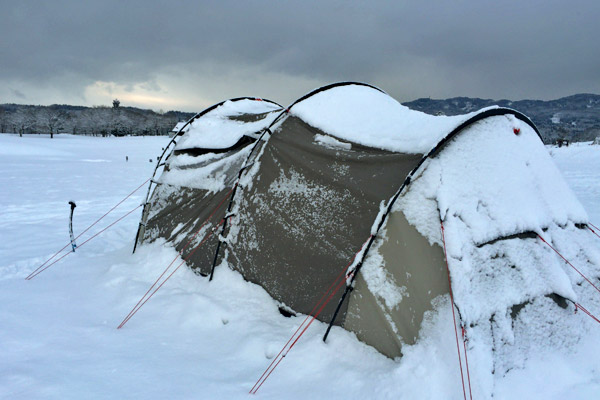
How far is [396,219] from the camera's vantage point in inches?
136

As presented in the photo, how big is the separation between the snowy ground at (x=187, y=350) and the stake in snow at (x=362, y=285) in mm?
19

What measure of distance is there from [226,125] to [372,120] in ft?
9.05

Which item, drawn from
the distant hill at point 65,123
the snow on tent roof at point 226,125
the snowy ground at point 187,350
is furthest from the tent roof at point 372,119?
the distant hill at point 65,123

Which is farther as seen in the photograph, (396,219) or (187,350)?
(187,350)

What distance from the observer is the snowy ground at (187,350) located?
117 inches

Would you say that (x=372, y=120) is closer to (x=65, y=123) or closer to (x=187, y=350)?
(x=187, y=350)

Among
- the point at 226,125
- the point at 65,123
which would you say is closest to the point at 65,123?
the point at 65,123

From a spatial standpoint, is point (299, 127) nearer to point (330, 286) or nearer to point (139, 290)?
point (330, 286)

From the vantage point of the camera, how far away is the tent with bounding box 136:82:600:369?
3199 millimetres

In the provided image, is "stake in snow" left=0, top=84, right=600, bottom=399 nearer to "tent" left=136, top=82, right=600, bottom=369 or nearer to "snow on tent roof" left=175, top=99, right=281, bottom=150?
"tent" left=136, top=82, right=600, bottom=369

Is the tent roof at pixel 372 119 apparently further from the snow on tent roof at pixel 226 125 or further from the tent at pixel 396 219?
the snow on tent roof at pixel 226 125

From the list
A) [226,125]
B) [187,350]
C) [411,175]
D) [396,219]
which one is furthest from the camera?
[226,125]

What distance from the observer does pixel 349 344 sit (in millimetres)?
3512

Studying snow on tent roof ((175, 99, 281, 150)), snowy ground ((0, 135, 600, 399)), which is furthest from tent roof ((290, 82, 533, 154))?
snowy ground ((0, 135, 600, 399))
